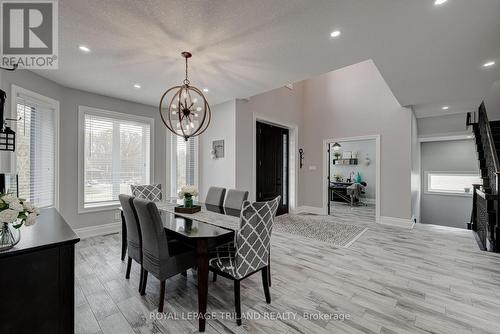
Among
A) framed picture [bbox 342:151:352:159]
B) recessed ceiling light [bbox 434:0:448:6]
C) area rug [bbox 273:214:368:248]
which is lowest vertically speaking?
area rug [bbox 273:214:368:248]

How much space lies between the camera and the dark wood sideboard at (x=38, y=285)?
122cm

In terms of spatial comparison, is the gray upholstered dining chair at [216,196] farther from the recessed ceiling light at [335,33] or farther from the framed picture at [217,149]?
the recessed ceiling light at [335,33]

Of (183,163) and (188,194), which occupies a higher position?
(183,163)

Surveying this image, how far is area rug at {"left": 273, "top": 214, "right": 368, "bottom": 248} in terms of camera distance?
398 cm

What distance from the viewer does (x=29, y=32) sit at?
223cm

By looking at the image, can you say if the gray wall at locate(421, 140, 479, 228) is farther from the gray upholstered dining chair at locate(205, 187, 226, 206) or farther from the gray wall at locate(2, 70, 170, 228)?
the gray wall at locate(2, 70, 170, 228)

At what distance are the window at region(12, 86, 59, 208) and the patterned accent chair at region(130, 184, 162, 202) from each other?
1.44m

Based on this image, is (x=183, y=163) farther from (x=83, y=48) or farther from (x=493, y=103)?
(x=493, y=103)

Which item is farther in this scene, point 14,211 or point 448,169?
point 448,169

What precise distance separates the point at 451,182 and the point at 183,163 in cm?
864

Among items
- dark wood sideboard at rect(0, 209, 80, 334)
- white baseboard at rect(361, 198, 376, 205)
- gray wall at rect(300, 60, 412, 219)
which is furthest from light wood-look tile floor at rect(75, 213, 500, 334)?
white baseboard at rect(361, 198, 376, 205)

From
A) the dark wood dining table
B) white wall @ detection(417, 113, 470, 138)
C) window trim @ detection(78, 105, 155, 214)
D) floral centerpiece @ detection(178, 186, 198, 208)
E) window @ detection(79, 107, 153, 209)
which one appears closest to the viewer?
the dark wood dining table

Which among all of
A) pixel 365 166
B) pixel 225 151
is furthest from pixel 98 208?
pixel 365 166

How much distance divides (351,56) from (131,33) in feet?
8.37
